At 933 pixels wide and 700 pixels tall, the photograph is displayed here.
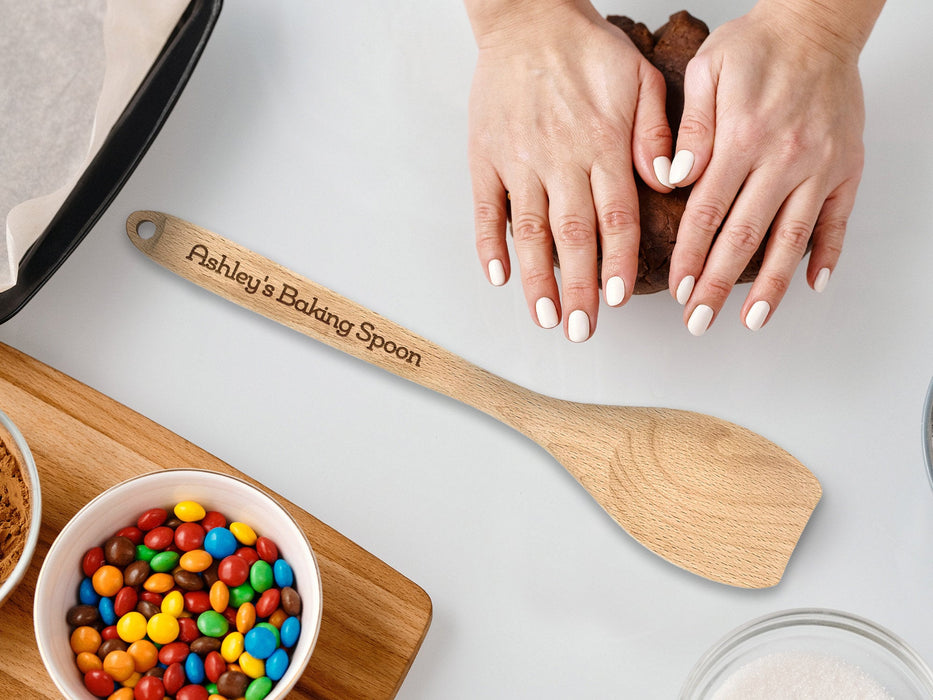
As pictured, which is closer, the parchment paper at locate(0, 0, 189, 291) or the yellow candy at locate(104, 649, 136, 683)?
the yellow candy at locate(104, 649, 136, 683)

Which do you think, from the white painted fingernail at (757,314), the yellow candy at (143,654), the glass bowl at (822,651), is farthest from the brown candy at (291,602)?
the white painted fingernail at (757,314)

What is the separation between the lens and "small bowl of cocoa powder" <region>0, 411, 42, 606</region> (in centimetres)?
61

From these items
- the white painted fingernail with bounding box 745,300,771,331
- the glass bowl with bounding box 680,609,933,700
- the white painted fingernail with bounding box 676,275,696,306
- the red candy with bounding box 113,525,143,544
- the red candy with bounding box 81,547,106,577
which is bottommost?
the red candy with bounding box 81,547,106,577

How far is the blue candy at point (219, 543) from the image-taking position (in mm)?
639

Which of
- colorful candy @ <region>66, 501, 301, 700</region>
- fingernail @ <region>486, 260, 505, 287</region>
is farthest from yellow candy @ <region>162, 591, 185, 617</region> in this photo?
fingernail @ <region>486, 260, 505, 287</region>

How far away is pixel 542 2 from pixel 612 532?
0.47 metres

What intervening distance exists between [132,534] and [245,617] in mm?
109

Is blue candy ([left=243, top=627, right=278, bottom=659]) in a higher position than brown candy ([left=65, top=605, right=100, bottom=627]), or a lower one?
higher

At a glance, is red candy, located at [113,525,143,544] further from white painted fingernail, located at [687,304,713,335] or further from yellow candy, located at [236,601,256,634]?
white painted fingernail, located at [687,304,713,335]

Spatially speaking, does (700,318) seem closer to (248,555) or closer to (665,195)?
(665,195)

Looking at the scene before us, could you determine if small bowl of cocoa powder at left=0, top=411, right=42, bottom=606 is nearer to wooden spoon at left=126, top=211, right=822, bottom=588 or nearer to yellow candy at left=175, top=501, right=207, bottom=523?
yellow candy at left=175, top=501, right=207, bottom=523

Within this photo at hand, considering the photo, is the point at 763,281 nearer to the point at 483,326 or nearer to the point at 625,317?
the point at 625,317

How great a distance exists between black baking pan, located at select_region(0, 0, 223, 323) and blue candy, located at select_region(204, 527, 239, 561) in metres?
0.29

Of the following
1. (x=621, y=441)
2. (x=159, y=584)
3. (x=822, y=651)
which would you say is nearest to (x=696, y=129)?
(x=621, y=441)
